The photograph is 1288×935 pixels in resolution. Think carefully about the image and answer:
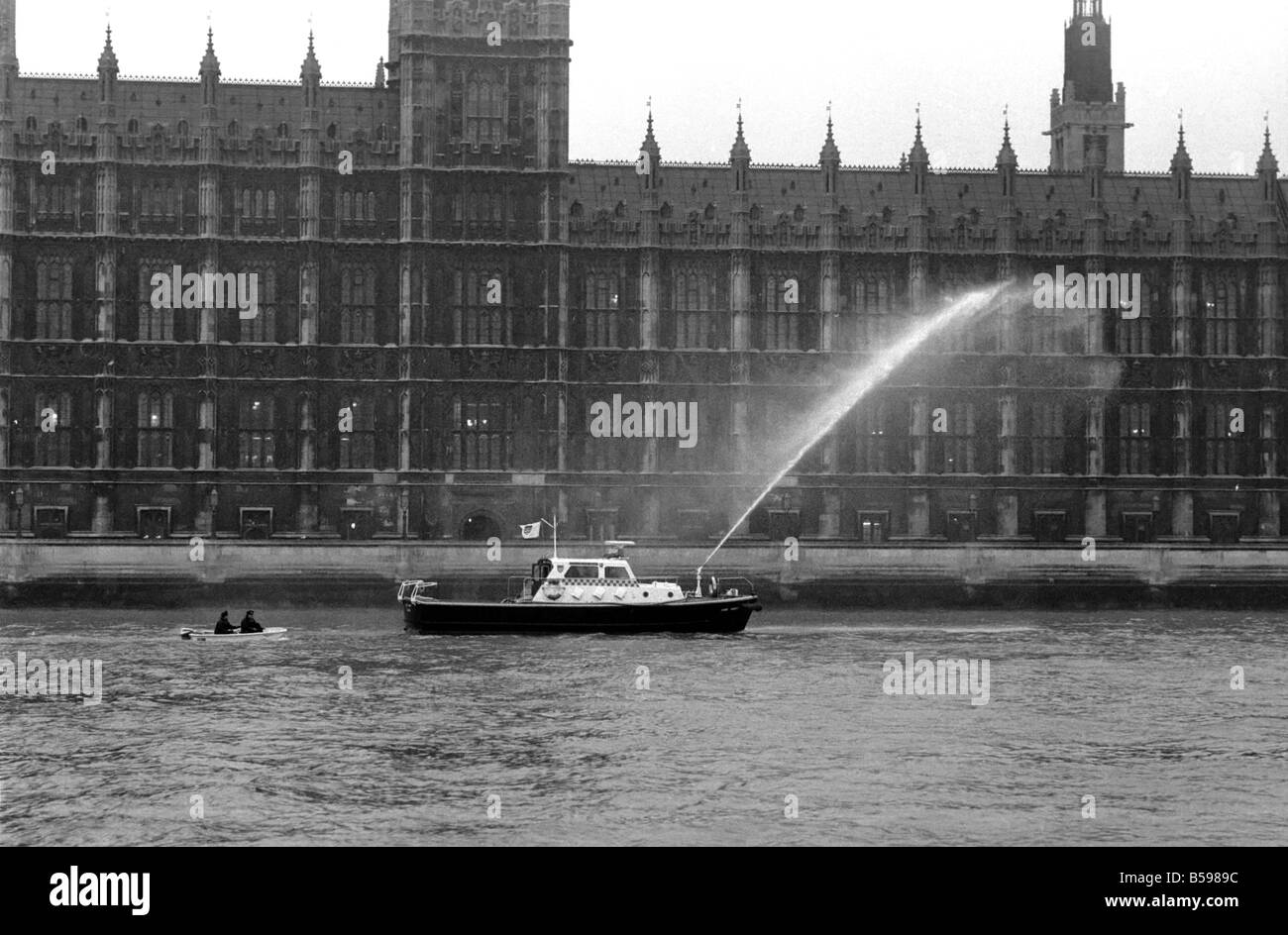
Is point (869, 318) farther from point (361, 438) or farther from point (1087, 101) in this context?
point (1087, 101)

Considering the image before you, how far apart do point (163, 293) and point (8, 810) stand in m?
57.0

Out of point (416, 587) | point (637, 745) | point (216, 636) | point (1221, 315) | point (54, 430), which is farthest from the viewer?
point (1221, 315)

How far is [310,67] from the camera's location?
88.9 m

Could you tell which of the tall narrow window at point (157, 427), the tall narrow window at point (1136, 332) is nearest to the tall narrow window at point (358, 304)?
the tall narrow window at point (157, 427)

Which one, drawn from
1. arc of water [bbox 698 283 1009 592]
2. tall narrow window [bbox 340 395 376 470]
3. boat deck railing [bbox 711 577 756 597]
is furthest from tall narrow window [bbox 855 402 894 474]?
tall narrow window [bbox 340 395 376 470]

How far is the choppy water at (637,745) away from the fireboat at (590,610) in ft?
7.24

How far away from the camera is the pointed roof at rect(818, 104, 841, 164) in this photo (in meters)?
93.1

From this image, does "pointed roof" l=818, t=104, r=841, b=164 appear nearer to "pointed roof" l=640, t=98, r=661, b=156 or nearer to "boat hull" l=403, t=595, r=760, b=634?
"pointed roof" l=640, t=98, r=661, b=156

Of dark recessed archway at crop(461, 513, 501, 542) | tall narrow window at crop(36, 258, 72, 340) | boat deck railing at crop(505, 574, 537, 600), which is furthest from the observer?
dark recessed archway at crop(461, 513, 501, 542)

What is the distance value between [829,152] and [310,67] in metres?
27.4

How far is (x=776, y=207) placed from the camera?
9394 cm

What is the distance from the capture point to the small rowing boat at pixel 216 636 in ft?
205

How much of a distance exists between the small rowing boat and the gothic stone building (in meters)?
22.1

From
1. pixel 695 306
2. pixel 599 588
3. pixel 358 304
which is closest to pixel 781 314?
pixel 695 306
